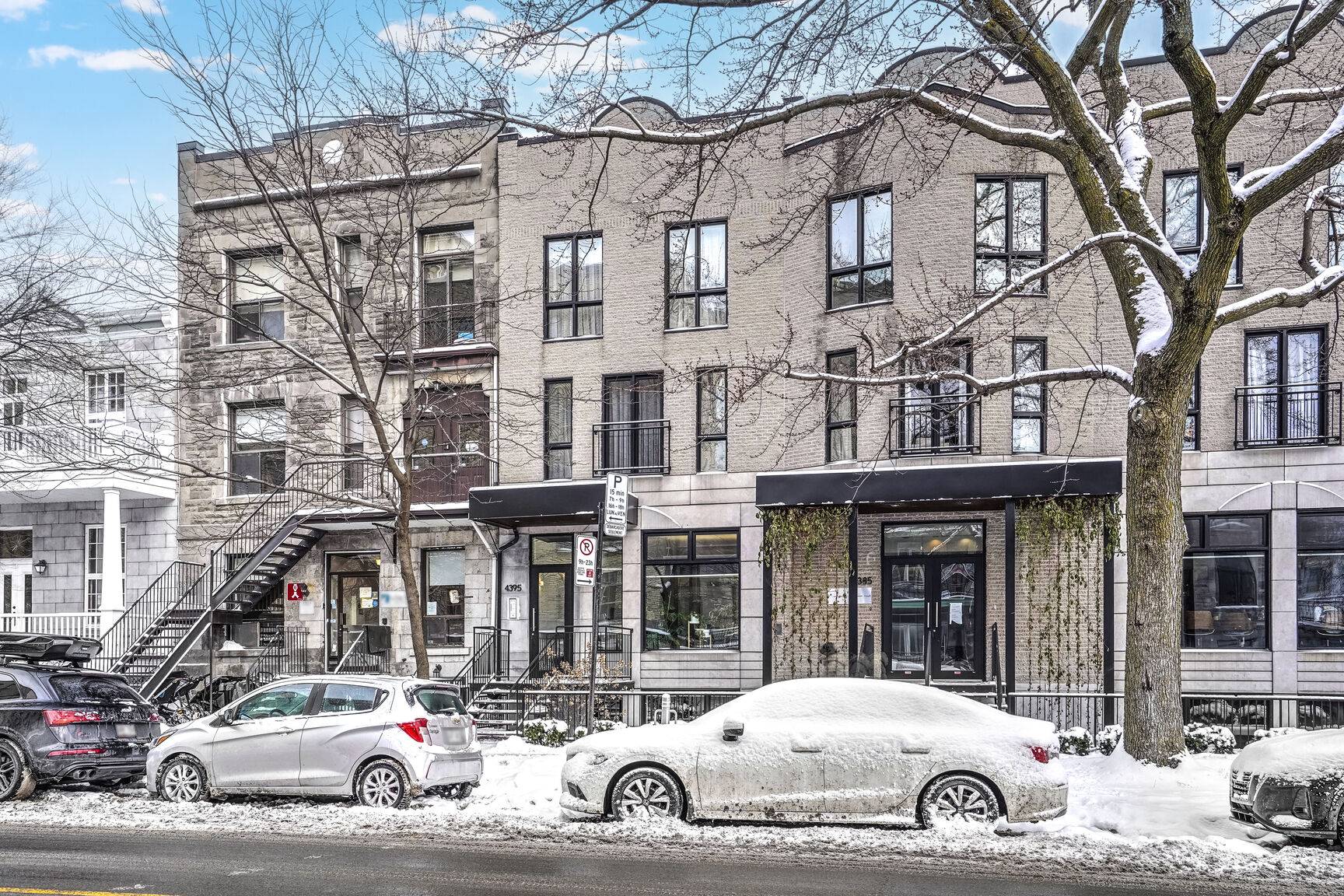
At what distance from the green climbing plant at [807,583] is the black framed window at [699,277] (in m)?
4.31

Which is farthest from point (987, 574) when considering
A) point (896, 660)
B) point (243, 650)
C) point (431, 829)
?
point (243, 650)

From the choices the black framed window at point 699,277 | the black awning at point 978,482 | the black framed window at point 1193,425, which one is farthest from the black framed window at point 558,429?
the black framed window at point 1193,425

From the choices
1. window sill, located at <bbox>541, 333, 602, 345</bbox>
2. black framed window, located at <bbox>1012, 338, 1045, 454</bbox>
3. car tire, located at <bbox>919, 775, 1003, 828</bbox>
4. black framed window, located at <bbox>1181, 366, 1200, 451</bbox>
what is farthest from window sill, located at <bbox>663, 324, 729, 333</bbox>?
car tire, located at <bbox>919, 775, 1003, 828</bbox>

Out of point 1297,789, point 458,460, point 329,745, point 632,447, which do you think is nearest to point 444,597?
point 458,460

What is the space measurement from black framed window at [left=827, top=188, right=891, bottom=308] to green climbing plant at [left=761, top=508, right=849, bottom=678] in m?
4.01

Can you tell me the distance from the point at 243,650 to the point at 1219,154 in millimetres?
20460

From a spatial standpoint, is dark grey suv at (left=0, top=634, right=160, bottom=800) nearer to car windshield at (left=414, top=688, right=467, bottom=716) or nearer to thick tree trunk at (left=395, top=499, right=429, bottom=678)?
car windshield at (left=414, top=688, right=467, bottom=716)

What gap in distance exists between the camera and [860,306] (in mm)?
22172

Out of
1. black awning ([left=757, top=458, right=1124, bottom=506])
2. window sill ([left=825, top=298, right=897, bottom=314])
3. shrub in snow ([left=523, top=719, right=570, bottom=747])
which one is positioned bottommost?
shrub in snow ([left=523, top=719, right=570, bottom=747])

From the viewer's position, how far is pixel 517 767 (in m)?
16.0

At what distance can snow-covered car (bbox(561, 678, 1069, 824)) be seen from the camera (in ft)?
37.0

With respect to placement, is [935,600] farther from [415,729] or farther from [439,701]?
[415,729]

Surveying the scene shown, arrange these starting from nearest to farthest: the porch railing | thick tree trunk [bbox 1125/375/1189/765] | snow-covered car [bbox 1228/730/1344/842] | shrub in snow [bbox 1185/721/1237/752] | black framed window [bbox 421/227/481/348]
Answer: snow-covered car [bbox 1228/730/1344/842]
thick tree trunk [bbox 1125/375/1189/765]
shrub in snow [bbox 1185/721/1237/752]
the porch railing
black framed window [bbox 421/227/481/348]

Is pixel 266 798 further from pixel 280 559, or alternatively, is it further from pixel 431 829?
pixel 280 559
